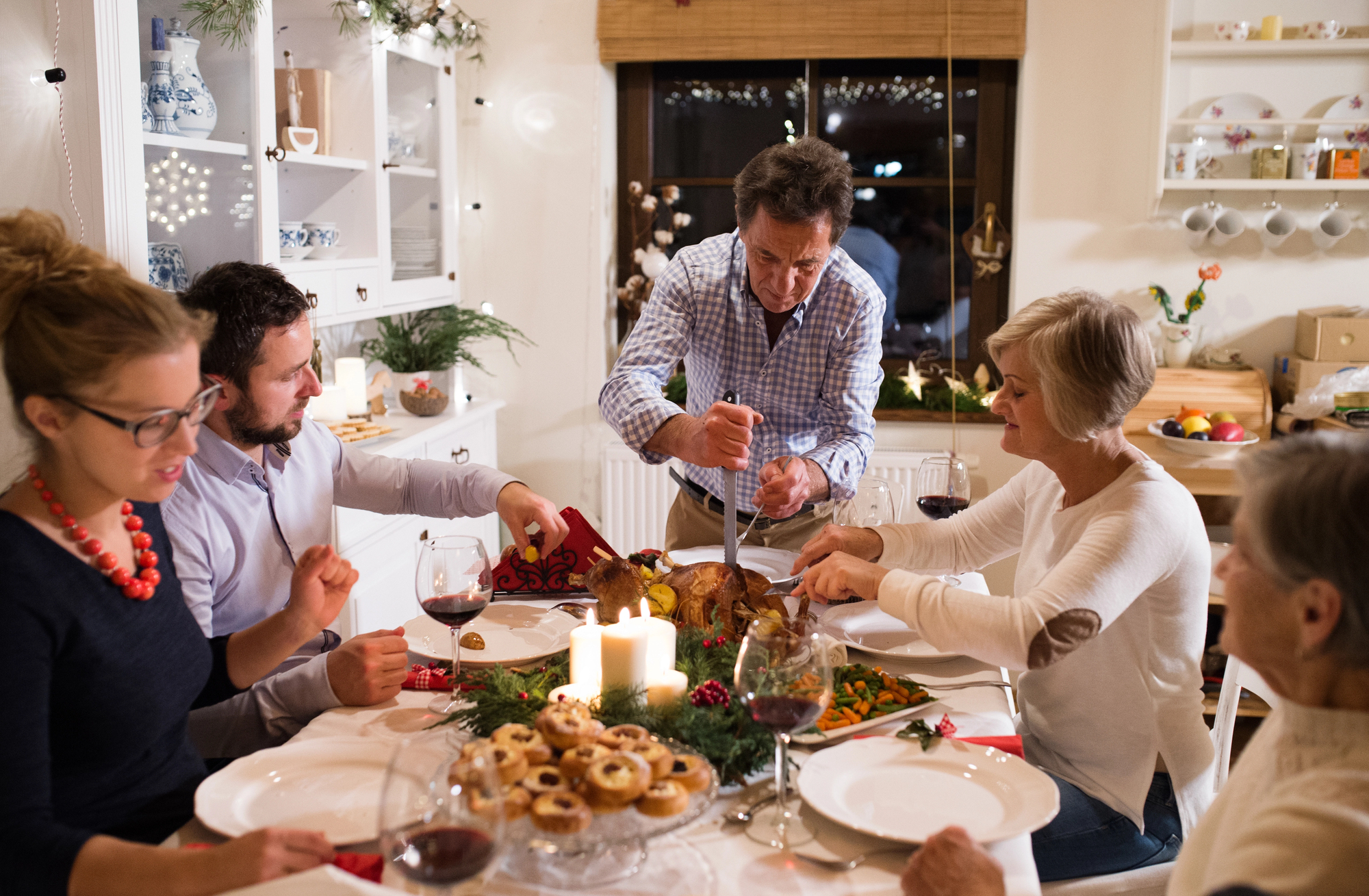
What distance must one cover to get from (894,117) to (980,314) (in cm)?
77

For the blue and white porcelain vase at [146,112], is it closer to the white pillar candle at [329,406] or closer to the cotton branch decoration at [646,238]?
the white pillar candle at [329,406]

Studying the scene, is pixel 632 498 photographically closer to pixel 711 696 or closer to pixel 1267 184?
pixel 1267 184

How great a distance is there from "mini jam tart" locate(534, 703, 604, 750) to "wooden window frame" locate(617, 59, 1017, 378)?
2.93 meters

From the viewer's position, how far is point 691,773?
1.03 m

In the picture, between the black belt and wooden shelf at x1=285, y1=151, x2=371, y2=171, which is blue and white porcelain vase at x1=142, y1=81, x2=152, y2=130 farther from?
the black belt

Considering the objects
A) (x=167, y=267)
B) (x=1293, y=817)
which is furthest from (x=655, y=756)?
(x=167, y=267)

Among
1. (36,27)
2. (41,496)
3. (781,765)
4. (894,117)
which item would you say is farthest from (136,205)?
(894,117)

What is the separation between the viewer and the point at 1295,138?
11.2 ft

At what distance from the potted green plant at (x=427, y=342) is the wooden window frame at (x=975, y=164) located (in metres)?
0.56

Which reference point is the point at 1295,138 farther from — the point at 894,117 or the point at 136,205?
the point at 136,205

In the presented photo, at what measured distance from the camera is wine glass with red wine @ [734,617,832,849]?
1098mm

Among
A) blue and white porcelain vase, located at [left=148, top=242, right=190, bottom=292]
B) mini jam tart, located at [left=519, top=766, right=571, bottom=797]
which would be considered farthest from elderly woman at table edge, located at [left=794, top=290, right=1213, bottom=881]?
blue and white porcelain vase, located at [left=148, top=242, right=190, bottom=292]

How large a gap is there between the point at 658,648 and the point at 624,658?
0.06 metres

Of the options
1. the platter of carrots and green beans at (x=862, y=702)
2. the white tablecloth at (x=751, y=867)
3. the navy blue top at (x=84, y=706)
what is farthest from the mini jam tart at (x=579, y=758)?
the navy blue top at (x=84, y=706)
